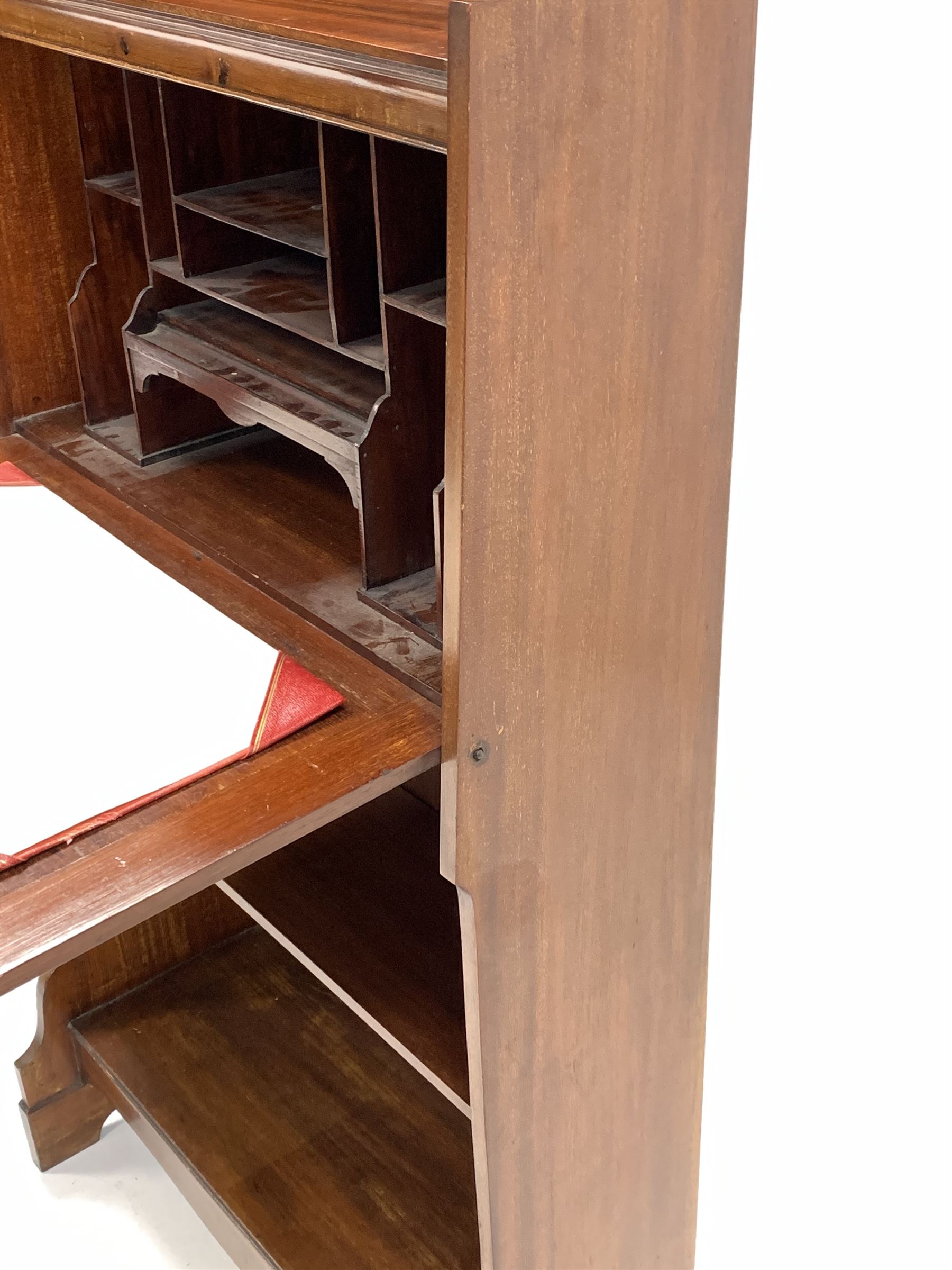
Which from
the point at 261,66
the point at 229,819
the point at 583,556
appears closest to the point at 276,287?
the point at 261,66

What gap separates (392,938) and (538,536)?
72cm

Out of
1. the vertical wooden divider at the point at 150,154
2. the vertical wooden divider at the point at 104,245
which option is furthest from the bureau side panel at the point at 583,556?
the vertical wooden divider at the point at 104,245

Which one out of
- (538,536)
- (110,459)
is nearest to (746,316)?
(538,536)

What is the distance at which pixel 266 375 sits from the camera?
4.93 ft

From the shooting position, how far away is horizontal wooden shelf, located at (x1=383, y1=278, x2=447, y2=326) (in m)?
1.22

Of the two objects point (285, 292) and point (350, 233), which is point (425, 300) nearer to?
point (350, 233)

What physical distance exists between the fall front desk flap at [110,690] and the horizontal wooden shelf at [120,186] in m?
0.41

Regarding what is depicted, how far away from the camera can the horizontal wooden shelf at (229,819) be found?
106 cm

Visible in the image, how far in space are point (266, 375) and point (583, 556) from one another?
47cm

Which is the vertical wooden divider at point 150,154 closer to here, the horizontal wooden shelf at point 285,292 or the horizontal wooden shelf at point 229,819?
the horizontal wooden shelf at point 285,292

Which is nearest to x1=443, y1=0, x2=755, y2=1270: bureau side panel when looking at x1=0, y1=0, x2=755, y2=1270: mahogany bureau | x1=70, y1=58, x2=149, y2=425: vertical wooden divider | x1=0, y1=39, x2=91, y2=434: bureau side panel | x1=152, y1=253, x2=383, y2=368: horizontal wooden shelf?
x1=0, y1=0, x2=755, y2=1270: mahogany bureau

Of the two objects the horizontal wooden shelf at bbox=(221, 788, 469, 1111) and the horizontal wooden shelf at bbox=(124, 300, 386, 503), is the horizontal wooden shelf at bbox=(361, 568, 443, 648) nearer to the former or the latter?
the horizontal wooden shelf at bbox=(124, 300, 386, 503)

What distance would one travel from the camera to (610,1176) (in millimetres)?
1622

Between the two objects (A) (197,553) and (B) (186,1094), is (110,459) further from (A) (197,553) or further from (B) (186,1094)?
(B) (186,1094)
